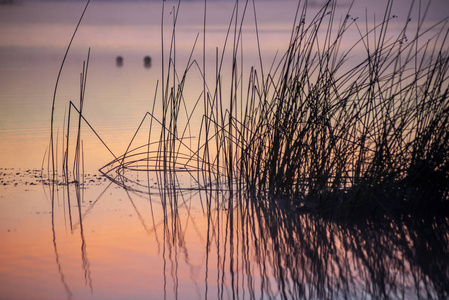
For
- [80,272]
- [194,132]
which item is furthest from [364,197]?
[194,132]

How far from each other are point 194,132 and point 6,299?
9.79 ft

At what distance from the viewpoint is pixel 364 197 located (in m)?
2.17

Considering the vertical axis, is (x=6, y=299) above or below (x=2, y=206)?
below

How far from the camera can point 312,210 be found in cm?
234

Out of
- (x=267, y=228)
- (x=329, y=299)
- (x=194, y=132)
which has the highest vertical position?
(x=194, y=132)

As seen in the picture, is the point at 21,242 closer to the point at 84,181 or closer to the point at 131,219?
the point at 131,219

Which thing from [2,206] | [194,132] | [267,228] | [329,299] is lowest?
[329,299]

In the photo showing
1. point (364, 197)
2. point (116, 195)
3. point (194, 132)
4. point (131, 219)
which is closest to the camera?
point (364, 197)

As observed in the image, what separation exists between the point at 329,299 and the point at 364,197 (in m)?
0.73

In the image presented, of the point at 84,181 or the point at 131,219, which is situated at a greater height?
the point at 84,181

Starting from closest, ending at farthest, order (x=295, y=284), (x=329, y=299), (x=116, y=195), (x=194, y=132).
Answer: (x=329, y=299) < (x=295, y=284) < (x=116, y=195) < (x=194, y=132)

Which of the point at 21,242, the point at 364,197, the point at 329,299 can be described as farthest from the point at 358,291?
the point at 21,242

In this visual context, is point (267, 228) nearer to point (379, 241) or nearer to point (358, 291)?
point (379, 241)

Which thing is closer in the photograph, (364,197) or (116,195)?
→ (364,197)
